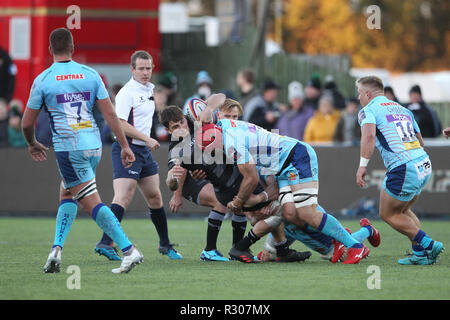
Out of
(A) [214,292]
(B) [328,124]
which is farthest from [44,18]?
(A) [214,292]

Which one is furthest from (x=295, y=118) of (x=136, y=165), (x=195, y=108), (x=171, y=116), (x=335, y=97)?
(x=195, y=108)

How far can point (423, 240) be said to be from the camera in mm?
9227

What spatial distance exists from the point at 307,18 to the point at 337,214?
38.0 meters

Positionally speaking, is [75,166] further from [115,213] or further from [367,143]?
[367,143]

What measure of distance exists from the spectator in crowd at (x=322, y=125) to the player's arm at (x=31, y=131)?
342 inches

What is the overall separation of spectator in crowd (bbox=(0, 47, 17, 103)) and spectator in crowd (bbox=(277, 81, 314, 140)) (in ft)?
22.0

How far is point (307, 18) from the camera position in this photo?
52.8 meters

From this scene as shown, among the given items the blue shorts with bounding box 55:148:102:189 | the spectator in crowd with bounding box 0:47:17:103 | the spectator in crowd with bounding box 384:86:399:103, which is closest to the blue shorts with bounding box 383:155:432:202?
the blue shorts with bounding box 55:148:102:189

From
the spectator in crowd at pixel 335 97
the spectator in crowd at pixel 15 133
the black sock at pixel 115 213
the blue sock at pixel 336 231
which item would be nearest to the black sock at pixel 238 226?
the blue sock at pixel 336 231

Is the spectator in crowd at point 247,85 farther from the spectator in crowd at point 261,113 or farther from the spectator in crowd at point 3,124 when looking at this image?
the spectator in crowd at point 3,124

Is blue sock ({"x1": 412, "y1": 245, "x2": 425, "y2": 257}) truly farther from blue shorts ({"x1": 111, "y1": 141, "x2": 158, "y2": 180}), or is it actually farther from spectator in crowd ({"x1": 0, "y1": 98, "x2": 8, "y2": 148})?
spectator in crowd ({"x1": 0, "y1": 98, "x2": 8, "y2": 148})

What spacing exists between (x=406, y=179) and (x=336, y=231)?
84cm

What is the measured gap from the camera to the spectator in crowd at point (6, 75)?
20656mm
